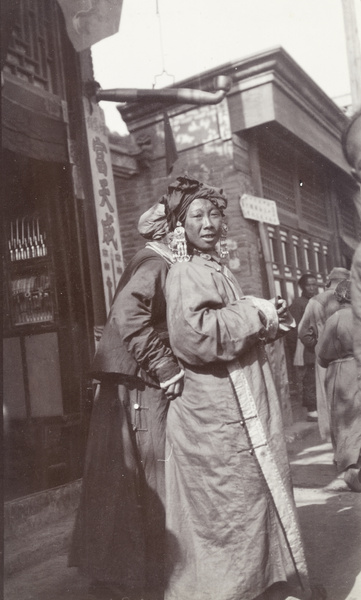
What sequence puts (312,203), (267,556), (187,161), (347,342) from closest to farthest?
(267,556) < (347,342) < (187,161) < (312,203)

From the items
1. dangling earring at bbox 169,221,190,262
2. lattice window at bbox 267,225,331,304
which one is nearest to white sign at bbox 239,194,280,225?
lattice window at bbox 267,225,331,304

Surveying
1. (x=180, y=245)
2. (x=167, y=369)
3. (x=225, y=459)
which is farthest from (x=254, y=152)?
(x=225, y=459)

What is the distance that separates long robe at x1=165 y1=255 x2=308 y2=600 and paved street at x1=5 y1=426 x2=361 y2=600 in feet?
2.26

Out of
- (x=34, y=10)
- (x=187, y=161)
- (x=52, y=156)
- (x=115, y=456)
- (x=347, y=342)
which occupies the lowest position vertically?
(x=115, y=456)

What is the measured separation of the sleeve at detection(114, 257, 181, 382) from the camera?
3.12 m

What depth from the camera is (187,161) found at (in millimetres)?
8594

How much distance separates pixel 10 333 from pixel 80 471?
4.56 ft

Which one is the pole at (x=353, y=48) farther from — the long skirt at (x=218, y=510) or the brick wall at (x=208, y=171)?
the long skirt at (x=218, y=510)

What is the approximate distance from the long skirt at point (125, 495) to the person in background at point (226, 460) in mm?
518

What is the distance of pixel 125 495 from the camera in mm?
3379

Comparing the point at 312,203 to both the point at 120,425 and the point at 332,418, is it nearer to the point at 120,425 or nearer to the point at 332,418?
the point at 332,418

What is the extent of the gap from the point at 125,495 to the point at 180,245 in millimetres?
1407

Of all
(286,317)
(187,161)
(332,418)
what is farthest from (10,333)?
(187,161)

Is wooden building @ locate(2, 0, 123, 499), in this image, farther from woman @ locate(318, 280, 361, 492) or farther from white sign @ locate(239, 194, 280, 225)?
white sign @ locate(239, 194, 280, 225)
